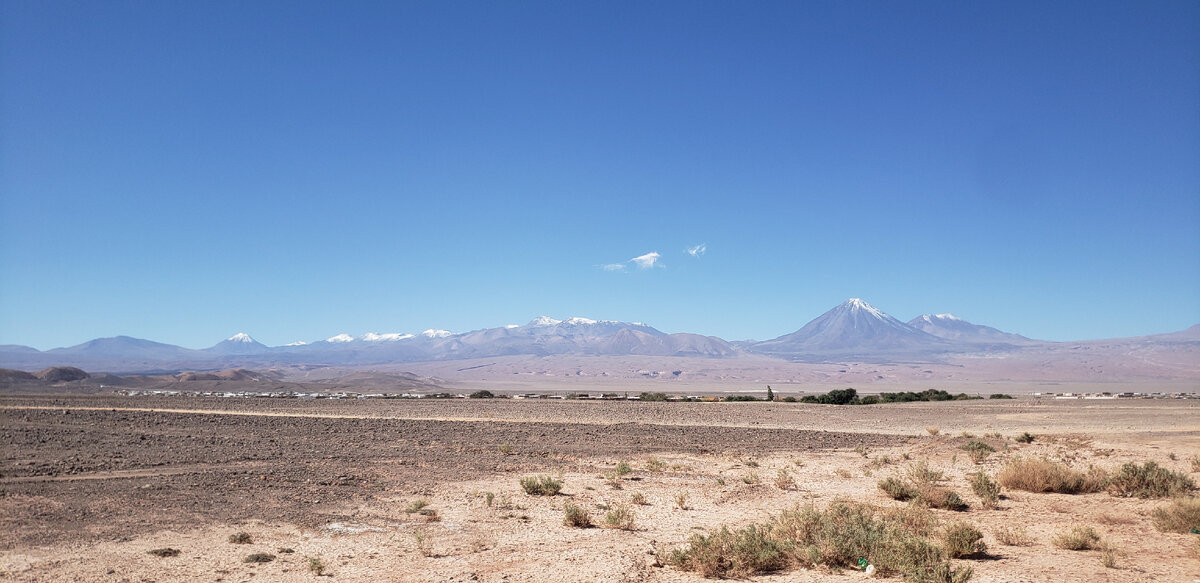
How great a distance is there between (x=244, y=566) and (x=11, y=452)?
56.7 ft

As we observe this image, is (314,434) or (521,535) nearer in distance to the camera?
(521,535)

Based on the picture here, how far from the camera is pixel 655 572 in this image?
10164 millimetres

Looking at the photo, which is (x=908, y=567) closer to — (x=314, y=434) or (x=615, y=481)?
(x=615, y=481)

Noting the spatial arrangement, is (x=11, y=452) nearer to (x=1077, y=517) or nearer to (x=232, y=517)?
(x=232, y=517)

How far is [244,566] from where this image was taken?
1077cm

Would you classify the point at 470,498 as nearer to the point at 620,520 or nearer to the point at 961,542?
the point at 620,520

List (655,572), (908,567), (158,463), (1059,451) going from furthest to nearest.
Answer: (1059,451)
(158,463)
(655,572)
(908,567)

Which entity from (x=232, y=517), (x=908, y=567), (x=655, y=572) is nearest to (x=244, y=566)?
(x=232, y=517)

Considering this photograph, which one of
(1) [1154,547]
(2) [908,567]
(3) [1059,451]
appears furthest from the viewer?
(3) [1059,451]

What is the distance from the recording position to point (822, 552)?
10156 millimetres

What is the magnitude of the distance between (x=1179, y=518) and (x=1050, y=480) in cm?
467

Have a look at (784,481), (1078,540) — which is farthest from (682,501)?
(1078,540)

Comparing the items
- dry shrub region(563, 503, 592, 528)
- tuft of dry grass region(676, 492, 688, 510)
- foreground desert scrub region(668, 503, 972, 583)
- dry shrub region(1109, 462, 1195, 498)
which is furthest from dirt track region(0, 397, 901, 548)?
dry shrub region(1109, 462, 1195, 498)

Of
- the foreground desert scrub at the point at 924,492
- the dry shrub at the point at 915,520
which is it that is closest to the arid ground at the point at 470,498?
the foreground desert scrub at the point at 924,492
